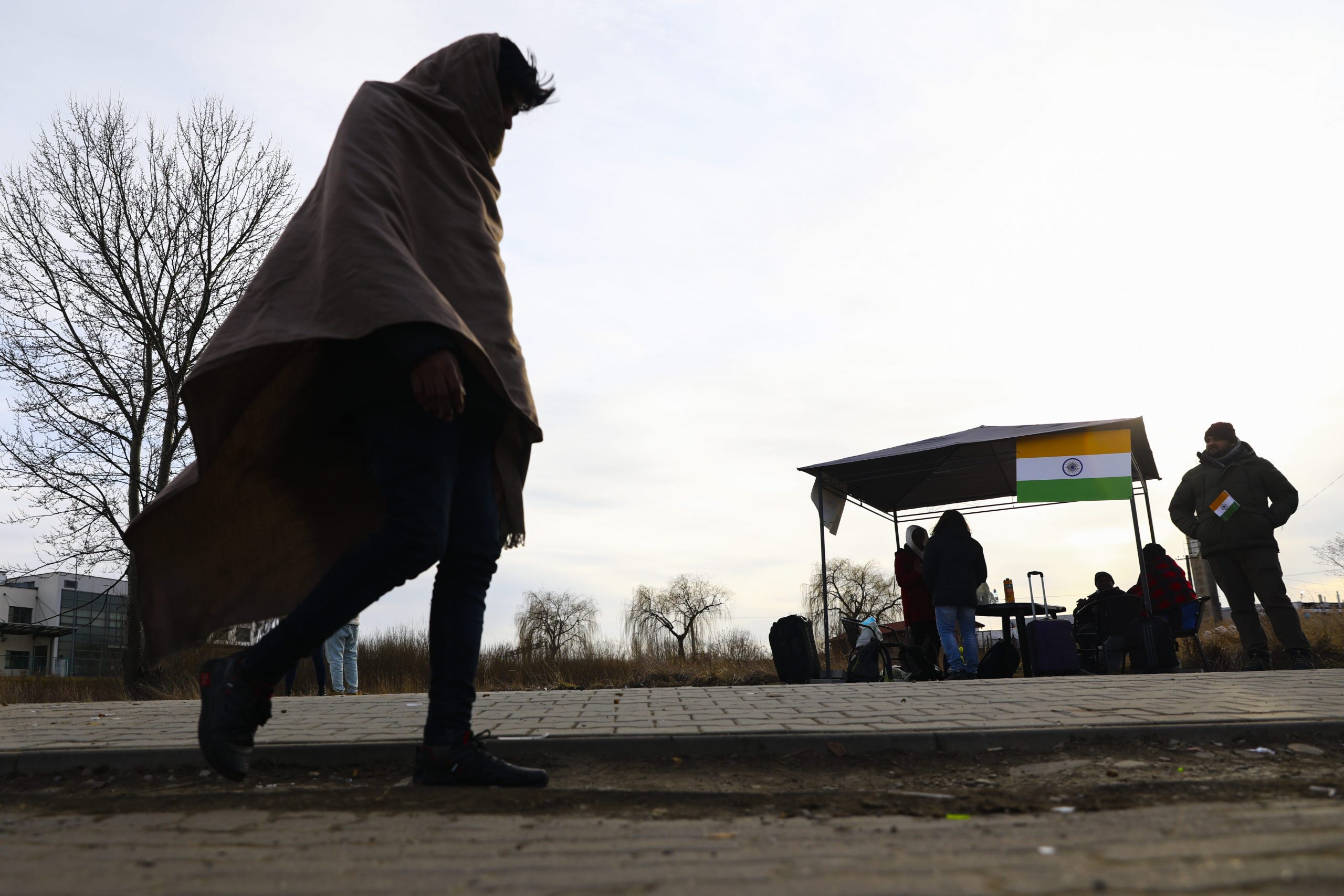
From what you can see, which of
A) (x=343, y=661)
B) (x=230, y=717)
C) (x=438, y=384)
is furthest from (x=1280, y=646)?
(x=230, y=717)

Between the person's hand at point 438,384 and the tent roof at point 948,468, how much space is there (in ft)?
29.9

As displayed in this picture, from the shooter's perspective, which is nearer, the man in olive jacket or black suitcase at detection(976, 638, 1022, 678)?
the man in olive jacket

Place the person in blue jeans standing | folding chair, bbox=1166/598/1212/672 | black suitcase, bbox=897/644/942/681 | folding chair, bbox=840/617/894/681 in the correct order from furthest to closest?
1. the person in blue jeans standing
2. folding chair, bbox=840/617/894/681
3. folding chair, bbox=1166/598/1212/672
4. black suitcase, bbox=897/644/942/681

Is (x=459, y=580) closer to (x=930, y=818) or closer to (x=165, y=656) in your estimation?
(x=165, y=656)

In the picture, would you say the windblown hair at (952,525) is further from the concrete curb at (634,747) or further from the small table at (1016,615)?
the concrete curb at (634,747)

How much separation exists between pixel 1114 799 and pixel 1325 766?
1.28 m

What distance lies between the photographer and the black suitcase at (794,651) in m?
10.4

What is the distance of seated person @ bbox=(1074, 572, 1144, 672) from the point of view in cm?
938

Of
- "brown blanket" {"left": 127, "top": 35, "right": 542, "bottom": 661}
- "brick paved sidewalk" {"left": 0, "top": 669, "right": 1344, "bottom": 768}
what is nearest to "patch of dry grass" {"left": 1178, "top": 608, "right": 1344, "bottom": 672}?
"brick paved sidewalk" {"left": 0, "top": 669, "right": 1344, "bottom": 768}

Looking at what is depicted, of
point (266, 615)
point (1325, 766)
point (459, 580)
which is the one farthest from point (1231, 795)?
point (266, 615)

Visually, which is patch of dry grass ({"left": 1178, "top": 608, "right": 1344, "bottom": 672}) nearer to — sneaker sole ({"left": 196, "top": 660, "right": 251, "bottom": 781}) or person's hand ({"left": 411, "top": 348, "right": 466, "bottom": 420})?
person's hand ({"left": 411, "top": 348, "right": 466, "bottom": 420})

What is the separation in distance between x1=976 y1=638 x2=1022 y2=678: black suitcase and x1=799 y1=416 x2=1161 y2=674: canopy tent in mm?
1794

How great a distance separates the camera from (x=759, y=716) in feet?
12.7

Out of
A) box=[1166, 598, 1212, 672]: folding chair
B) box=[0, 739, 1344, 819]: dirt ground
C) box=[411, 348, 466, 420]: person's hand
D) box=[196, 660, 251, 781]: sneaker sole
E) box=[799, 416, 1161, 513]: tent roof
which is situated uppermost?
box=[799, 416, 1161, 513]: tent roof
